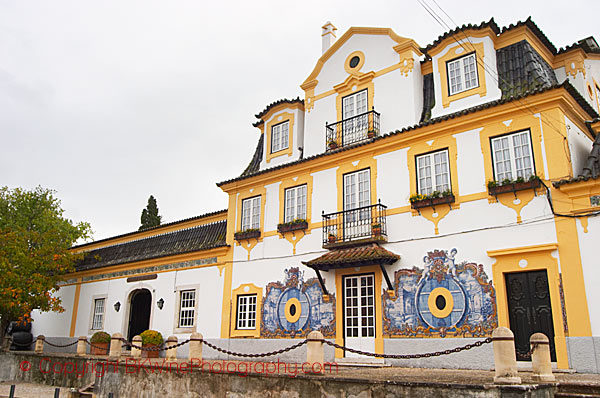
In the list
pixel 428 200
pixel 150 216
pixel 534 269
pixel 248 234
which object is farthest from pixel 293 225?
pixel 150 216

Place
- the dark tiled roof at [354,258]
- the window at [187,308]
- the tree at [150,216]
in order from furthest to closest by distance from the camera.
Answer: the tree at [150,216] → the window at [187,308] → the dark tiled roof at [354,258]

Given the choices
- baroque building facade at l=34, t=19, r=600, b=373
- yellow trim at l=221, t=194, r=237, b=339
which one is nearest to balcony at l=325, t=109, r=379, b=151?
baroque building facade at l=34, t=19, r=600, b=373

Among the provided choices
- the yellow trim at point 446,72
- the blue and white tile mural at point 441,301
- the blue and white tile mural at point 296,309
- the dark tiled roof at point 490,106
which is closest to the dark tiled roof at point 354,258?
the blue and white tile mural at point 441,301

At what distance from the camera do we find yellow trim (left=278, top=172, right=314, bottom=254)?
50.7 ft

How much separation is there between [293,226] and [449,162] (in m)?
5.27

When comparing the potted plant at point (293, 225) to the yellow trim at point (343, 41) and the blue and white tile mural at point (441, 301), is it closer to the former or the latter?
the blue and white tile mural at point (441, 301)

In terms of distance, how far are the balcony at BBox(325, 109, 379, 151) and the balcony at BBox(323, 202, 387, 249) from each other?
2250 millimetres

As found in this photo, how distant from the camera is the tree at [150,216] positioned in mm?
31219

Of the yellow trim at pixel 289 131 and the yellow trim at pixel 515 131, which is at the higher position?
the yellow trim at pixel 289 131

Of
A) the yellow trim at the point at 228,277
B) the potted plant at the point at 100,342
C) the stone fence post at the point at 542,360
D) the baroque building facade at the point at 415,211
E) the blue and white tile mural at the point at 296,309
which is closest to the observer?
the stone fence post at the point at 542,360

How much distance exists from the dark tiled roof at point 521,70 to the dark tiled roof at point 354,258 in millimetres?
5004

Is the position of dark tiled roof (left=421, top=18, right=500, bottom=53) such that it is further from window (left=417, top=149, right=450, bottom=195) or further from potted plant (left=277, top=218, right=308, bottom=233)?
potted plant (left=277, top=218, right=308, bottom=233)

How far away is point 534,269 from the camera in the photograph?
10836 mm

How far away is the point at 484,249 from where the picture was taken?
38.2ft
